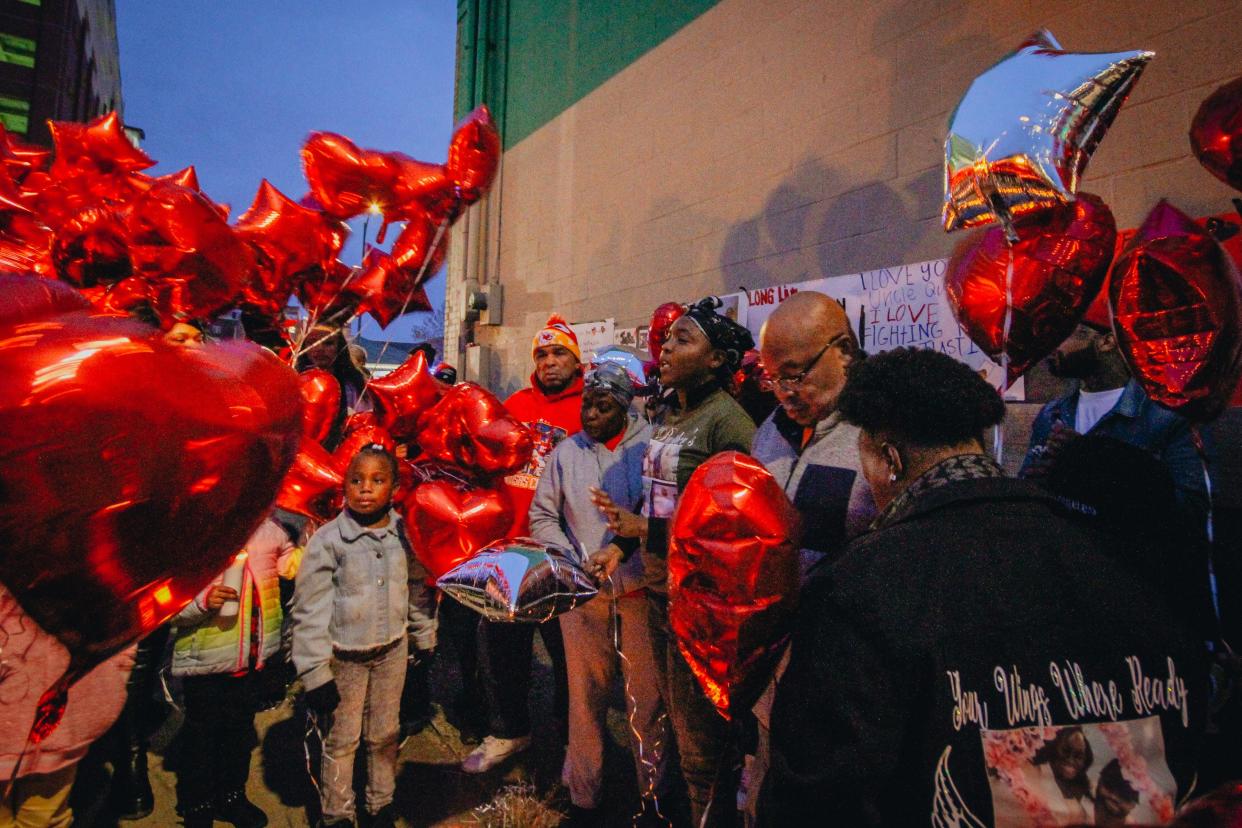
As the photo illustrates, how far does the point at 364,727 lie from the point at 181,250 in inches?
81.2

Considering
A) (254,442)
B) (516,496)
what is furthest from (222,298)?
(254,442)

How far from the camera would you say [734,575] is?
3.97 ft

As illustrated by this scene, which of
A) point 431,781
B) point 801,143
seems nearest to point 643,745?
point 431,781

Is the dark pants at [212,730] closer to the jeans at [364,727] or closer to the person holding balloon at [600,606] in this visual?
the jeans at [364,727]

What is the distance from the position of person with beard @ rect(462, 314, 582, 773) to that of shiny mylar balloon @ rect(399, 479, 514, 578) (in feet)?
0.59

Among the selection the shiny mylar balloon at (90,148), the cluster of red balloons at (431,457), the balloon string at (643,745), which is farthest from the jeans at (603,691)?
the shiny mylar balloon at (90,148)

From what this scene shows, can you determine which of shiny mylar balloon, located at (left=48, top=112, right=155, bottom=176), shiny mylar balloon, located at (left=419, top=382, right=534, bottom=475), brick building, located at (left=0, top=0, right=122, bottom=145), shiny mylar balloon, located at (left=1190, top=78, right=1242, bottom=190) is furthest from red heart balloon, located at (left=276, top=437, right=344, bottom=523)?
brick building, located at (left=0, top=0, right=122, bottom=145)

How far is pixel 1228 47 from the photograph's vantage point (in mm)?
2518

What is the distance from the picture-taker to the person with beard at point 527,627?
3115 millimetres

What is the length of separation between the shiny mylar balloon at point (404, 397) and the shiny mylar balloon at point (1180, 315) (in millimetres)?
2861

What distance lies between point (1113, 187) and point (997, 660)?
289cm

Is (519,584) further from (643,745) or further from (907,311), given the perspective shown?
(907,311)

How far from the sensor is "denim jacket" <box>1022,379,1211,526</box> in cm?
194

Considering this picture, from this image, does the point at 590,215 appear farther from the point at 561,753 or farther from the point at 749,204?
the point at 561,753
